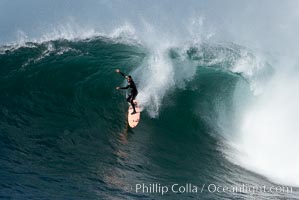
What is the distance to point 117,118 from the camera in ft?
47.7

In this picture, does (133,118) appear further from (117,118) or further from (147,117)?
(147,117)

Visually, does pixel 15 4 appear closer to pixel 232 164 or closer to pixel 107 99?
pixel 107 99

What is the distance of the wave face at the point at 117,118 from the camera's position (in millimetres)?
10742

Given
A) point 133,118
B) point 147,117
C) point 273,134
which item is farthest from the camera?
point 273,134

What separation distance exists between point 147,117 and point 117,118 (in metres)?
1.14

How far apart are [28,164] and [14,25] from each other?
11609 mm

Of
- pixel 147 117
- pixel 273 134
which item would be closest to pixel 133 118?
pixel 147 117

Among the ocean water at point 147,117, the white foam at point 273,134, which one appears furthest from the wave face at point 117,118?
A: the white foam at point 273,134

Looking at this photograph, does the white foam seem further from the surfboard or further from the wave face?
the surfboard

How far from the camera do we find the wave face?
423 inches

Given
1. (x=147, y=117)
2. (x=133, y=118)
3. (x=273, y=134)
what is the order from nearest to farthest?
(x=133, y=118), (x=147, y=117), (x=273, y=134)

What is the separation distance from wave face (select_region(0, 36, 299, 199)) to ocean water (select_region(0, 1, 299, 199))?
40 millimetres

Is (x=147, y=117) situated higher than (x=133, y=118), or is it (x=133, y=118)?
(x=147, y=117)

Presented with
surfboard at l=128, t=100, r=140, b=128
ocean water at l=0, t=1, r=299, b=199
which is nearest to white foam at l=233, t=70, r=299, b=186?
ocean water at l=0, t=1, r=299, b=199
